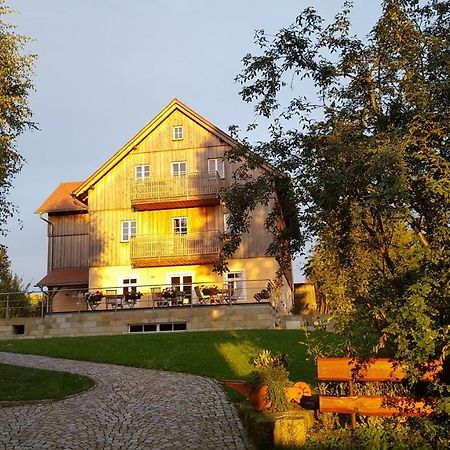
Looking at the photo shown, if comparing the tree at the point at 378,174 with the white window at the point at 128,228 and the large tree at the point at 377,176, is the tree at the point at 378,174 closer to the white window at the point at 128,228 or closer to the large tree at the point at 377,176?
the large tree at the point at 377,176

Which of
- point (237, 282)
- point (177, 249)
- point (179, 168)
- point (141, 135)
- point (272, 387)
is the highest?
point (141, 135)

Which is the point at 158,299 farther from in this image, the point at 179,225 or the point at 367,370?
the point at 367,370

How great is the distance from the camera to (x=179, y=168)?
34000mm

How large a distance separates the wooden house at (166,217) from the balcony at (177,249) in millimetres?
52

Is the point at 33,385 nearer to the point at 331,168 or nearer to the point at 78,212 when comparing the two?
the point at 331,168

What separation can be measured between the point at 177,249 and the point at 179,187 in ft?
10.9

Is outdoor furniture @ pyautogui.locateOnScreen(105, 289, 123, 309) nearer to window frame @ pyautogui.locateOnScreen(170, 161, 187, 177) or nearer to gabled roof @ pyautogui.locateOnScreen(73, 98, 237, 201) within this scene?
gabled roof @ pyautogui.locateOnScreen(73, 98, 237, 201)

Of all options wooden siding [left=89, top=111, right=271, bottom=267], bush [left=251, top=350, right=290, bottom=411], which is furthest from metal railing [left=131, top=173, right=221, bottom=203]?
bush [left=251, top=350, right=290, bottom=411]

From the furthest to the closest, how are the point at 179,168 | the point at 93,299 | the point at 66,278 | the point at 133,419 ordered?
the point at 66,278 → the point at 179,168 → the point at 93,299 → the point at 133,419

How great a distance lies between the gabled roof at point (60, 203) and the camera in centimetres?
3822

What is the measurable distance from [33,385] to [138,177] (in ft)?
69.5

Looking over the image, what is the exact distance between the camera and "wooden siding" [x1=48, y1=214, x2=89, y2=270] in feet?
125

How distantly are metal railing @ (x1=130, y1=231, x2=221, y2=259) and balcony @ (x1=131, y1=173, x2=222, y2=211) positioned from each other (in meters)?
1.86

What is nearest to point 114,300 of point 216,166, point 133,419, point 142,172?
point 142,172
